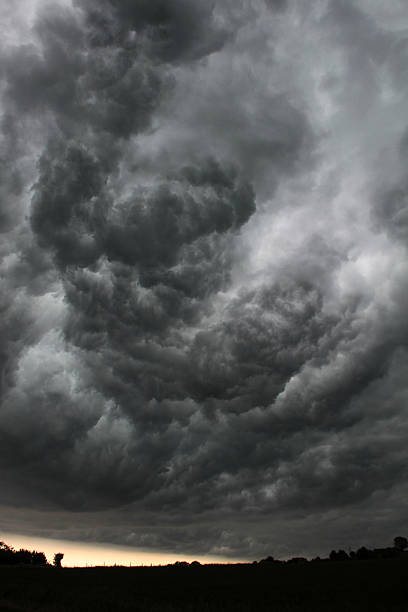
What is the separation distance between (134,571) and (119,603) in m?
44.2

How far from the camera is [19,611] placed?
2365 inches

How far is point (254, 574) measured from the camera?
9862cm

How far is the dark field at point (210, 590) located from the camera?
62.6 m

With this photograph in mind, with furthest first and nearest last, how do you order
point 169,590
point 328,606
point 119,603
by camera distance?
point 169,590 → point 119,603 → point 328,606

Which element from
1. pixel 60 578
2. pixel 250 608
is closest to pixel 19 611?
pixel 250 608

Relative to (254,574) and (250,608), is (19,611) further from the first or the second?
(254,574)

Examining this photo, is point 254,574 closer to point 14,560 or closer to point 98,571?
point 98,571

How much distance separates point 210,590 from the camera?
78000 mm

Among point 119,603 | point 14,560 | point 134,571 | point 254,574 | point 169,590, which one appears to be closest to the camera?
point 119,603

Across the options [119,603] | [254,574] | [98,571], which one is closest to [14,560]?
[98,571]

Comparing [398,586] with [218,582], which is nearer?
[398,586]

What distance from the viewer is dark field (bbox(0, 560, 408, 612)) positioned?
62625mm

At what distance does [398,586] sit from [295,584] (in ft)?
49.6

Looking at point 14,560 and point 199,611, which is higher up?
point 14,560
